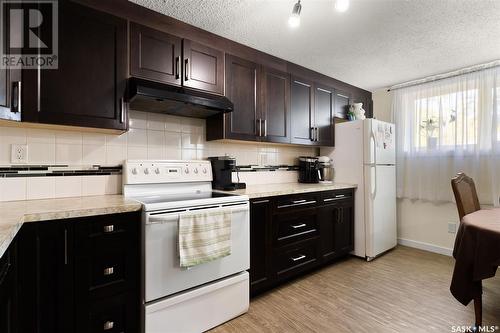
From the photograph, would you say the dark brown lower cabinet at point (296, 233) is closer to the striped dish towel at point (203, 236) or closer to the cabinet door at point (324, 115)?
the striped dish towel at point (203, 236)

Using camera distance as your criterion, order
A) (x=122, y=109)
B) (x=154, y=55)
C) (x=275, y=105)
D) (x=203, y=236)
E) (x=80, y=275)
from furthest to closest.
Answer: (x=275, y=105), (x=154, y=55), (x=122, y=109), (x=203, y=236), (x=80, y=275)

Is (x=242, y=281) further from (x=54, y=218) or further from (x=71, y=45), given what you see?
(x=71, y=45)

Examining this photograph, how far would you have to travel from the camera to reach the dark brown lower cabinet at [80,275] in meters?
1.20

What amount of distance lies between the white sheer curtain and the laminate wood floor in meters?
1.02

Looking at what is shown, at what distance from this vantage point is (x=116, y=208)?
1.42m

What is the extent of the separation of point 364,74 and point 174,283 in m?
3.07

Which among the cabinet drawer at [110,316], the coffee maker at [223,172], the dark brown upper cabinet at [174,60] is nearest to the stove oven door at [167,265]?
the cabinet drawer at [110,316]

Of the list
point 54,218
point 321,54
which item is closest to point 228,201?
point 54,218

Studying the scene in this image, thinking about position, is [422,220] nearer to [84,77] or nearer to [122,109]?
[122,109]

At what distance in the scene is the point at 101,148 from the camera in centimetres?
193

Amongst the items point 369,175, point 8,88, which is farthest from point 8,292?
point 369,175

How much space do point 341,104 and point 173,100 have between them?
2.39 m

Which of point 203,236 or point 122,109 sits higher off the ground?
point 122,109

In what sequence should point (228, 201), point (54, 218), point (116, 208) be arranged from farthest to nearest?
point (228, 201) < point (116, 208) < point (54, 218)
